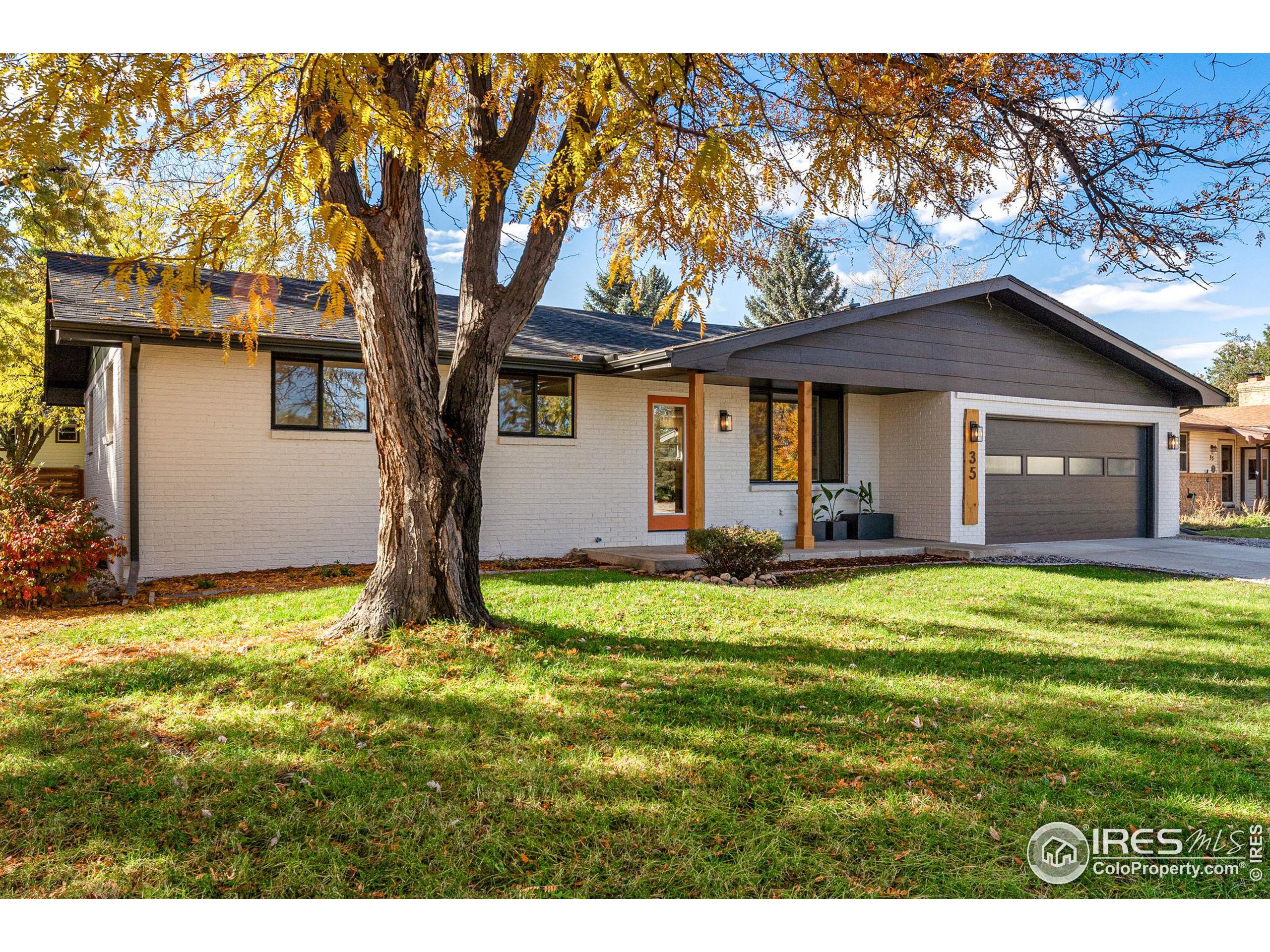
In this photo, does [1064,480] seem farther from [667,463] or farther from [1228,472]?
[1228,472]

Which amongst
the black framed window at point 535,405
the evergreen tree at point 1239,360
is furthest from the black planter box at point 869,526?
the evergreen tree at point 1239,360

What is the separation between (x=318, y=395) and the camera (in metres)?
9.89

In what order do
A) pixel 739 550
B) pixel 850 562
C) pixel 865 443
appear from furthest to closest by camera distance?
pixel 865 443
pixel 850 562
pixel 739 550

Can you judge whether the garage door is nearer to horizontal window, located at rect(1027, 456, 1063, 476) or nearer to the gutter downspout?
horizontal window, located at rect(1027, 456, 1063, 476)

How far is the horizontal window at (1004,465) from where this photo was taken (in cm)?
1342

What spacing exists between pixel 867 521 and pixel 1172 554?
4535 millimetres

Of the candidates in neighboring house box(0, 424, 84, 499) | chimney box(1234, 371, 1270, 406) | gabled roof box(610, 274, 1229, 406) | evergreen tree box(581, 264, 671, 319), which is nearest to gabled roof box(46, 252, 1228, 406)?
gabled roof box(610, 274, 1229, 406)

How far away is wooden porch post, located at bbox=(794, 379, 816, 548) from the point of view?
11367 millimetres

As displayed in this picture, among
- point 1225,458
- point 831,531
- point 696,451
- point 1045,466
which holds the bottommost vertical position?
point 831,531

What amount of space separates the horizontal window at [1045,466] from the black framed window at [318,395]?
36.6 ft

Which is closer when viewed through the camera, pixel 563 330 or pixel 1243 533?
pixel 563 330

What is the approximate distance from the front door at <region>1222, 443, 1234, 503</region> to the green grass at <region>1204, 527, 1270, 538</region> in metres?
7.22

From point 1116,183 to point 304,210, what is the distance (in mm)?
4725

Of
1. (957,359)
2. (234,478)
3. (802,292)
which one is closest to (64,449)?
(234,478)
